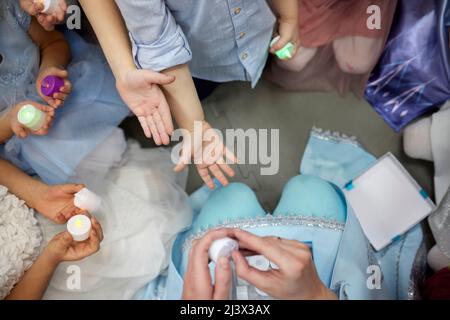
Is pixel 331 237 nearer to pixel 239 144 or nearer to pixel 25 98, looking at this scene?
pixel 239 144

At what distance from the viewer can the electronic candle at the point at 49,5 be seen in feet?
2.31

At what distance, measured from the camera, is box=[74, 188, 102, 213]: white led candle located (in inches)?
28.1

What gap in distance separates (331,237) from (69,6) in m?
0.58

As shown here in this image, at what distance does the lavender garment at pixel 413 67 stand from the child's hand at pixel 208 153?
433 millimetres

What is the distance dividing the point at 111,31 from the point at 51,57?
6.1 inches

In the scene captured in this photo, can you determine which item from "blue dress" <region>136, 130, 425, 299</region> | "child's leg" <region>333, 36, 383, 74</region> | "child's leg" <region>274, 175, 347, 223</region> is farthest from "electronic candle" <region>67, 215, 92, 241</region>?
"child's leg" <region>333, 36, 383, 74</region>

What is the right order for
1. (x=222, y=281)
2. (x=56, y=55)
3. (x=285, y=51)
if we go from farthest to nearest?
(x=285, y=51)
(x=56, y=55)
(x=222, y=281)

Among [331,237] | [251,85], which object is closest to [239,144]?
[251,85]

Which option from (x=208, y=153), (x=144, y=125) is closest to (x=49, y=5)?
(x=144, y=125)

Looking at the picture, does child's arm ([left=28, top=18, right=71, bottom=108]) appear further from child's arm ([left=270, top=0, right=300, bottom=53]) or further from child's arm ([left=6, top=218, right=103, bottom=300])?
child's arm ([left=270, top=0, right=300, bottom=53])

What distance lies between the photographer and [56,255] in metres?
0.70

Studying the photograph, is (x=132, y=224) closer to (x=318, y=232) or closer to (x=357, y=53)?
(x=318, y=232)

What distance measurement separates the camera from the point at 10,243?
70 cm
